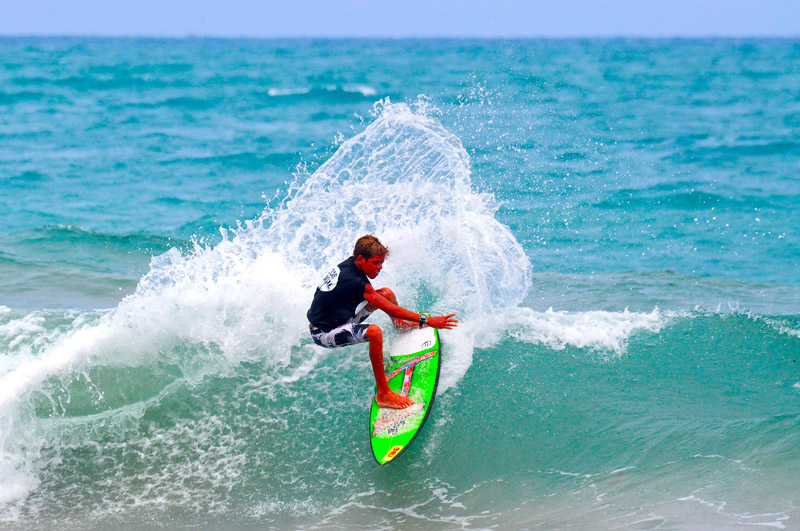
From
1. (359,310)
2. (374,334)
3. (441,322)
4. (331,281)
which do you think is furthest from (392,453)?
(331,281)

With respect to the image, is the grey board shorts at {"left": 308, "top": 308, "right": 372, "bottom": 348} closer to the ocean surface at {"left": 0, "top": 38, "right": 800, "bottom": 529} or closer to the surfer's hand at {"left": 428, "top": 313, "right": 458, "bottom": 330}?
the surfer's hand at {"left": 428, "top": 313, "right": 458, "bottom": 330}

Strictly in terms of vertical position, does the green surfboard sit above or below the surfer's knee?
below

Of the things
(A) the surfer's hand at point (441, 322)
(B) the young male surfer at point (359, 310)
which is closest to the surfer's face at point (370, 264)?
(B) the young male surfer at point (359, 310)

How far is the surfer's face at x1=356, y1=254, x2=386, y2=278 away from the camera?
642 centimetres

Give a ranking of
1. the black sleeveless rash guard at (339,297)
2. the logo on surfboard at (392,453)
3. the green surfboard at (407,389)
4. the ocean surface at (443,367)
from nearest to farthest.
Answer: the ocean surface at (443,367) < the logo on surfboard at (392,453) < the green surfboard at (407,389) < the black sleeveless rash guard at (339,297)

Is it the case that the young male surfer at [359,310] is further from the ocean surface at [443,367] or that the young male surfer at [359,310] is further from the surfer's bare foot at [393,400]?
the ocean surface at [443,367]

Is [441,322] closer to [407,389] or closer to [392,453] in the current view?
[407,389]

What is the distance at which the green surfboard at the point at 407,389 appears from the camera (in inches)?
249

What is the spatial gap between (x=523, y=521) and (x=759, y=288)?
6.92 m

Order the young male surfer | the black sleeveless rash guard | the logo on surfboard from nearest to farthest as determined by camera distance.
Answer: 1. the logo on surfboard
2. the young male surfer
3. the black sleeveless rash guard

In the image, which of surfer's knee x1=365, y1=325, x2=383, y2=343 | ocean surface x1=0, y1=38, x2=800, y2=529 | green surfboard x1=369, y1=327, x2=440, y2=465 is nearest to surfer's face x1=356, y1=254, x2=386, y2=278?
surfer's knee x1=365, y1=325, x2=383, y2=343

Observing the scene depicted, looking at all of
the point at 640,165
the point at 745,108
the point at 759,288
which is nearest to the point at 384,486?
the point at 759,288

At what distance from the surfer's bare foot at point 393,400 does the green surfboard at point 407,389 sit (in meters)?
0.04

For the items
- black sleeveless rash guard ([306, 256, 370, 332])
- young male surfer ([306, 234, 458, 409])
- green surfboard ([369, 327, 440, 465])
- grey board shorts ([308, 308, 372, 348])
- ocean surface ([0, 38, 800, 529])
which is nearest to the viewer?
ocean surface ([0, 38, 800, 529])
